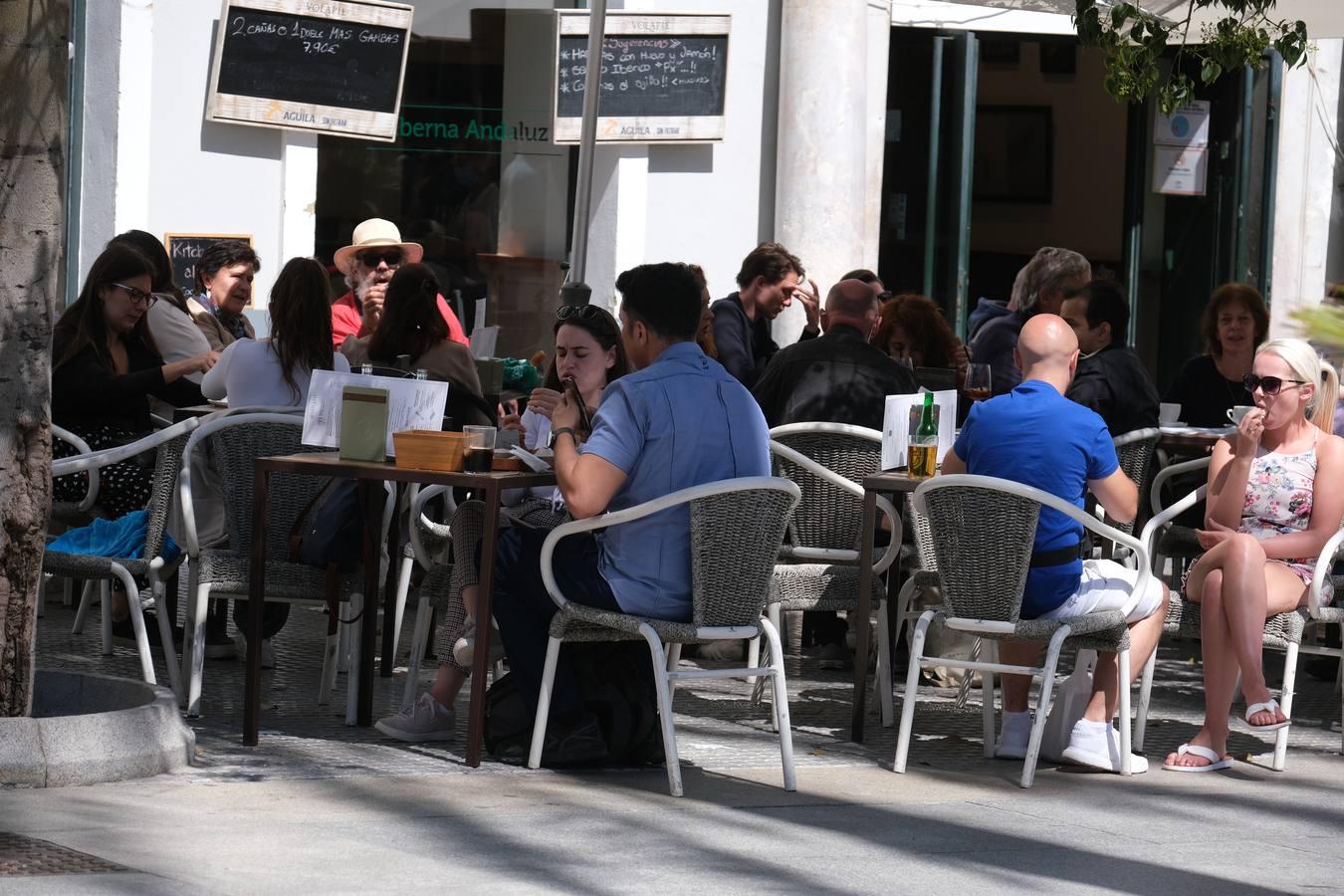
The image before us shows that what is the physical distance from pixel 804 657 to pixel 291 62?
174 inches

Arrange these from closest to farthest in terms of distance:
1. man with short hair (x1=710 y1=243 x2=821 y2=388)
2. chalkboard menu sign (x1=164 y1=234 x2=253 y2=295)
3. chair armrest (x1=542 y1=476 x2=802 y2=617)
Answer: chair armrest (x1=542 y1=476 x2=802 y2=617) < man with short hair (x1=710 y1=243 x2=821 y2=388) < chalkboard menu sign (x1=164 y1=234 x2=253 y2=295)

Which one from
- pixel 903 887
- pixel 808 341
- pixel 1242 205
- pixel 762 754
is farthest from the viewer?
pixel 1242 205

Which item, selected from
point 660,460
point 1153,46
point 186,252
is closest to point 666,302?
point 660,460

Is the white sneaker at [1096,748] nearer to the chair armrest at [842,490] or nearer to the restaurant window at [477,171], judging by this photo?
the chair armrest at [842,490]

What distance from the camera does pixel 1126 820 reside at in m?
5.25

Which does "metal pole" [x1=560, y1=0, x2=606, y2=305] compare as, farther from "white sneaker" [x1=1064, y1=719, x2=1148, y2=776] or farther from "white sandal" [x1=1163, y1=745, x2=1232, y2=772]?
"white sandal" [x1=1163, y1=745, x2=1232, y2=772]

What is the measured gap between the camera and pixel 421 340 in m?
7.27

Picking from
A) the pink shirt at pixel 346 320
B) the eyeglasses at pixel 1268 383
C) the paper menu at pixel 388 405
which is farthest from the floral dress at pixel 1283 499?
the pink shirt at pixel 346 320

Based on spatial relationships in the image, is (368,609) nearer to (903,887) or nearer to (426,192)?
(903,887)

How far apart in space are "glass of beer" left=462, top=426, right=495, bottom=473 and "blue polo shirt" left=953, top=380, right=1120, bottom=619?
55.5 inches

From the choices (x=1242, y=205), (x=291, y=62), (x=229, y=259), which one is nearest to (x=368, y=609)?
(x=229, y=259)

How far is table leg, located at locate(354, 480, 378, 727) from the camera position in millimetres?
5992

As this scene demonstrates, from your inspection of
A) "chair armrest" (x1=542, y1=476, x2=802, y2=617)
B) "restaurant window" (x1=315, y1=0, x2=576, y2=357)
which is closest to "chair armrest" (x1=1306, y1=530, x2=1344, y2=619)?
"chair armrest" (x1=542, y1=476, x2=802, y2=617)

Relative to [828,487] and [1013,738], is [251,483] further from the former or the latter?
[1013,738]
